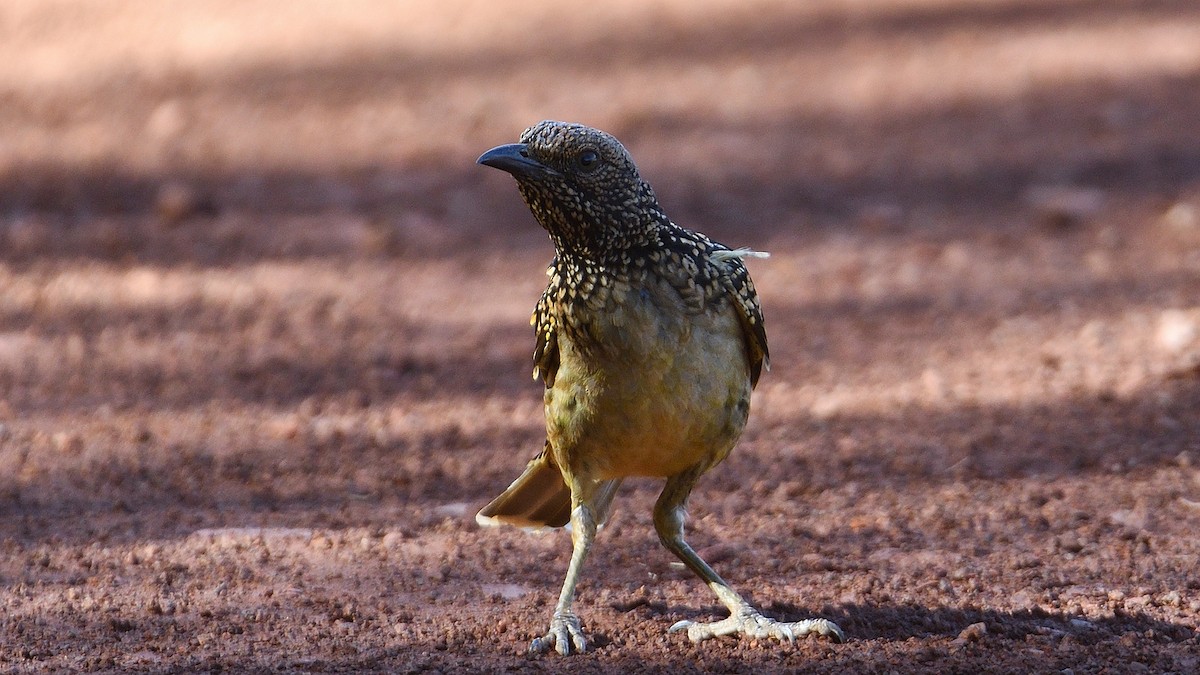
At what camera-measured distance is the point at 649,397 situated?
4547mm

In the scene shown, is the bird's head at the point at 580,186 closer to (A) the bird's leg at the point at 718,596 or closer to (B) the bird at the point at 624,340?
(B) the bird at the point at 624,340

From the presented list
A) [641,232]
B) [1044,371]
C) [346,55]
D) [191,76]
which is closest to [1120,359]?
[1044,371]

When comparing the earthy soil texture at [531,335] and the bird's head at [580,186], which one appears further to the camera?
the earthy soil texture at [531,335]

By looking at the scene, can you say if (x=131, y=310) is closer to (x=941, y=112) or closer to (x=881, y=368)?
(x=881, y=368)

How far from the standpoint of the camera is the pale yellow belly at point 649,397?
455 centimetres

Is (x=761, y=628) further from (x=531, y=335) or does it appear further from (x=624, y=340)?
(x=531, y=335)

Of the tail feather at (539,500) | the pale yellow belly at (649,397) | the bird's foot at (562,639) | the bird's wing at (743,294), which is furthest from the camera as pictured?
the tail feather at (539,500)

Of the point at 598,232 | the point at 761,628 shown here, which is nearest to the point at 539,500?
the point at 761,628

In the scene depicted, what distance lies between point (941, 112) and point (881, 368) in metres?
4.18

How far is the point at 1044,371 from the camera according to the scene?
763cm

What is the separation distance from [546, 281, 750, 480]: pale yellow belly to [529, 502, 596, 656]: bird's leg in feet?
0.55

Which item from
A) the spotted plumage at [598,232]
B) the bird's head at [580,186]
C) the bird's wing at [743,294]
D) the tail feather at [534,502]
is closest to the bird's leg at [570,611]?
the tail feather at [534,502]

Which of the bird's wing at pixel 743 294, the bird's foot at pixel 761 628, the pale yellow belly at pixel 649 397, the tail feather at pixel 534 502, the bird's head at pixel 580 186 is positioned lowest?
the bird's foot at pixel 761 628

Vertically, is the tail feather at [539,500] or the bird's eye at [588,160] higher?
the bird's eye at [588,160]
